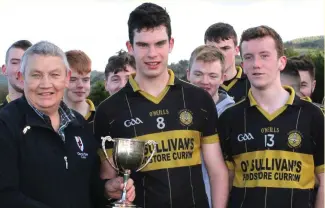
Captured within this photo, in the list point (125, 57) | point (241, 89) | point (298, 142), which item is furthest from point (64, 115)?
point (241, 89)

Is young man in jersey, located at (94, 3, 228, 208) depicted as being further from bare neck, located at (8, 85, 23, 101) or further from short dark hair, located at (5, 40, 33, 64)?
short dark hair, located at (5, 40, 33, 64)

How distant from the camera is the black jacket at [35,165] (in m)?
3.42

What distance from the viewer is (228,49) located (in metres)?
7.08

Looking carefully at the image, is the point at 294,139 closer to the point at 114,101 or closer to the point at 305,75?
the point at 114,101

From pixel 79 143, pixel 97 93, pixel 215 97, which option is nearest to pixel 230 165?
pixel 215 97

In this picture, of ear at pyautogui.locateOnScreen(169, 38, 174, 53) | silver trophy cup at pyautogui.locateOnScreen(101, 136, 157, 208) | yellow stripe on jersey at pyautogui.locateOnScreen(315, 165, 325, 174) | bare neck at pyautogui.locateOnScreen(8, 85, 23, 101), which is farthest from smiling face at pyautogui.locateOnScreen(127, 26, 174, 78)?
bare neck at pyautogui.locateOnScreen(8, 85, 23, 101)

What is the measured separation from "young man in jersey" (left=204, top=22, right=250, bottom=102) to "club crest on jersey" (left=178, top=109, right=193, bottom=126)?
7.64ft

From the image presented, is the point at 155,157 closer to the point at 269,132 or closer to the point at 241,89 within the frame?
the point at 269,132

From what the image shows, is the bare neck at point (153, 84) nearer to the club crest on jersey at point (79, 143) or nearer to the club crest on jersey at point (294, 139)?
the club crest on jersey at point (79, 143)

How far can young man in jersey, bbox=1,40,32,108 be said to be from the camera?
6.01 metres

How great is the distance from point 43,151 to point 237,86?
3445mm

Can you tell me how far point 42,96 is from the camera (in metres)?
3.74

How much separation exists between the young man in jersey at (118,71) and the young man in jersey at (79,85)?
32 centimetres

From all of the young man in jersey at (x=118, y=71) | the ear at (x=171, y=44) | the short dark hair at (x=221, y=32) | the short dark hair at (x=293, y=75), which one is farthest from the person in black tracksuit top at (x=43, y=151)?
the short dark hair at (x=221, y=32)
